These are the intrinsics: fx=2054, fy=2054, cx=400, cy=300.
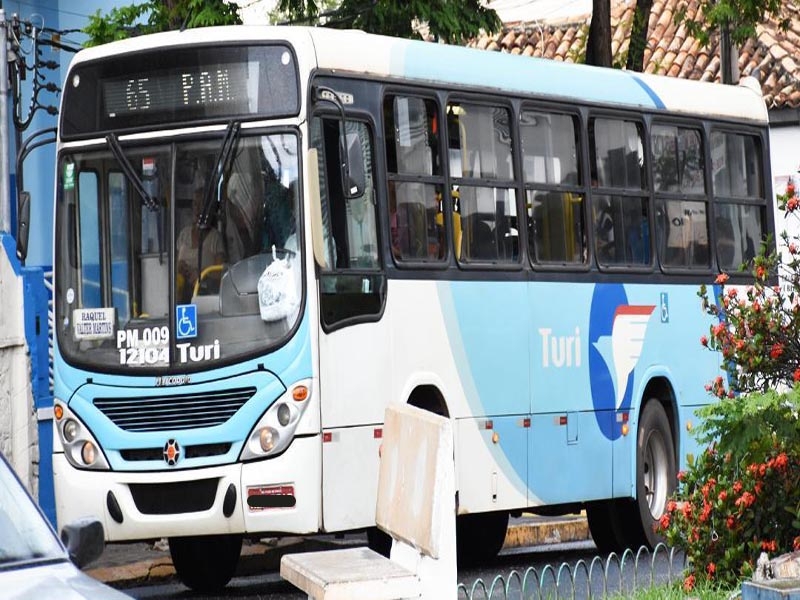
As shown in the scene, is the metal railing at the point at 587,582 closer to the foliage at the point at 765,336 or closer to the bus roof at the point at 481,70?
the foliage at the point at 765,336

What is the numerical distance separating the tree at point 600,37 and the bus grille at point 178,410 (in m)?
11.1

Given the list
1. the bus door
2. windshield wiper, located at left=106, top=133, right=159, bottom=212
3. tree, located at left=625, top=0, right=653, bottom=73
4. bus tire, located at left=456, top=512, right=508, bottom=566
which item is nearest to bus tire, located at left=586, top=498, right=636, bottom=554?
bus tire, located at left=456, top=512, right=508, bottom=566

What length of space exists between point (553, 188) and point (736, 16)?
26.1ft

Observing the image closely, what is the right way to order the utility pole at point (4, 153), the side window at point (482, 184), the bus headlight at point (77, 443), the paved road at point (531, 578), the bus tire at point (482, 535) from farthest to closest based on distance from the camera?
the utility pole at point (4, 153), the bus tire at point (482, 535), the side window at point (482, 184), the bus headlight at point (77, 443), the paved road at point (531, 578)

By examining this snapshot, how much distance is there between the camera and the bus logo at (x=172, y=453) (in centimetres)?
1251

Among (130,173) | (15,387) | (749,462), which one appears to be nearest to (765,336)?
(749,462)

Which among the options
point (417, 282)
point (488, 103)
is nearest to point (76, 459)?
point (417, 282)

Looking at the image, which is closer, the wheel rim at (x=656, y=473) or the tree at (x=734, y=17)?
the wheel rim at (x=656, y=473)

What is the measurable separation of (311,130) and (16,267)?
398 cm

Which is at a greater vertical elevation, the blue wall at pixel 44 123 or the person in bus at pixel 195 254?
the blue wall at pixel 44 123

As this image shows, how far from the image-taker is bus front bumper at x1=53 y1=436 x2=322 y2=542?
12320 mm

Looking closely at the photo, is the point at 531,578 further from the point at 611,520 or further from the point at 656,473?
the point at 656,473

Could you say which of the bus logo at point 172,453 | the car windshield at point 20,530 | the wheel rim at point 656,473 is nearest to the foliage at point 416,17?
the wheel rim at point 656,473

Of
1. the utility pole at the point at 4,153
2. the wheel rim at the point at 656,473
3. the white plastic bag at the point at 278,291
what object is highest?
the utility pole at the point at 4,153
